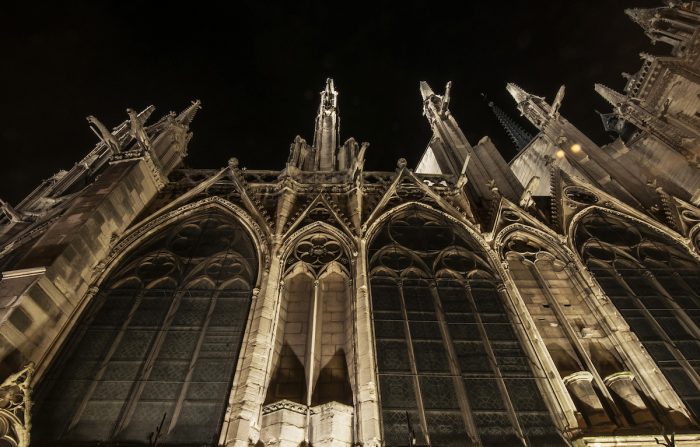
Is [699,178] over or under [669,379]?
over

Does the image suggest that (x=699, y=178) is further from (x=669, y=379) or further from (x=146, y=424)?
(x=146, y=424)

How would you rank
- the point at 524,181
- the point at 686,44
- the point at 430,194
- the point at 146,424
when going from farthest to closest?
the point at 524,181, the point at 686,44, the point at 430,194, the point at 146,424

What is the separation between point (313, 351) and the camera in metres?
8.37

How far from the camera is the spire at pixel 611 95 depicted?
842 inches

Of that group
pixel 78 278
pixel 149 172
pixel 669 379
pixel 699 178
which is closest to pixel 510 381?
pixel 669 379

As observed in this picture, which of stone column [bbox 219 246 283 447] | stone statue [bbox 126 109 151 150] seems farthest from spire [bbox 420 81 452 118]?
stone column [bbox 219 246 283 447]

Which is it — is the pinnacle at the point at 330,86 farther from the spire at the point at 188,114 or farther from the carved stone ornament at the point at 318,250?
the carved stone ornament at the point at 318,250

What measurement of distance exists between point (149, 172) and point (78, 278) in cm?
402

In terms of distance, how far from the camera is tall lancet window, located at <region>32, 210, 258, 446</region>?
717cm

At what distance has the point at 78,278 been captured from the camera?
918 centimetres

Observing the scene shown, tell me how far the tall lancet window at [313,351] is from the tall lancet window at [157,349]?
0.81m

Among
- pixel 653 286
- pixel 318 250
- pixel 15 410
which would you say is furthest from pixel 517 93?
pixel 15 410

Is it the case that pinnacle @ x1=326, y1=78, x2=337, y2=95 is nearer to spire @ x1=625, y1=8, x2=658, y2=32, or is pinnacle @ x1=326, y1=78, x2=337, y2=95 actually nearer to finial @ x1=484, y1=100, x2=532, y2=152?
finial @ x1=484, y1=100, x2=532, y2=152

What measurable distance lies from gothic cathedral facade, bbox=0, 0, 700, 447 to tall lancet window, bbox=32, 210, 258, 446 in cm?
4
